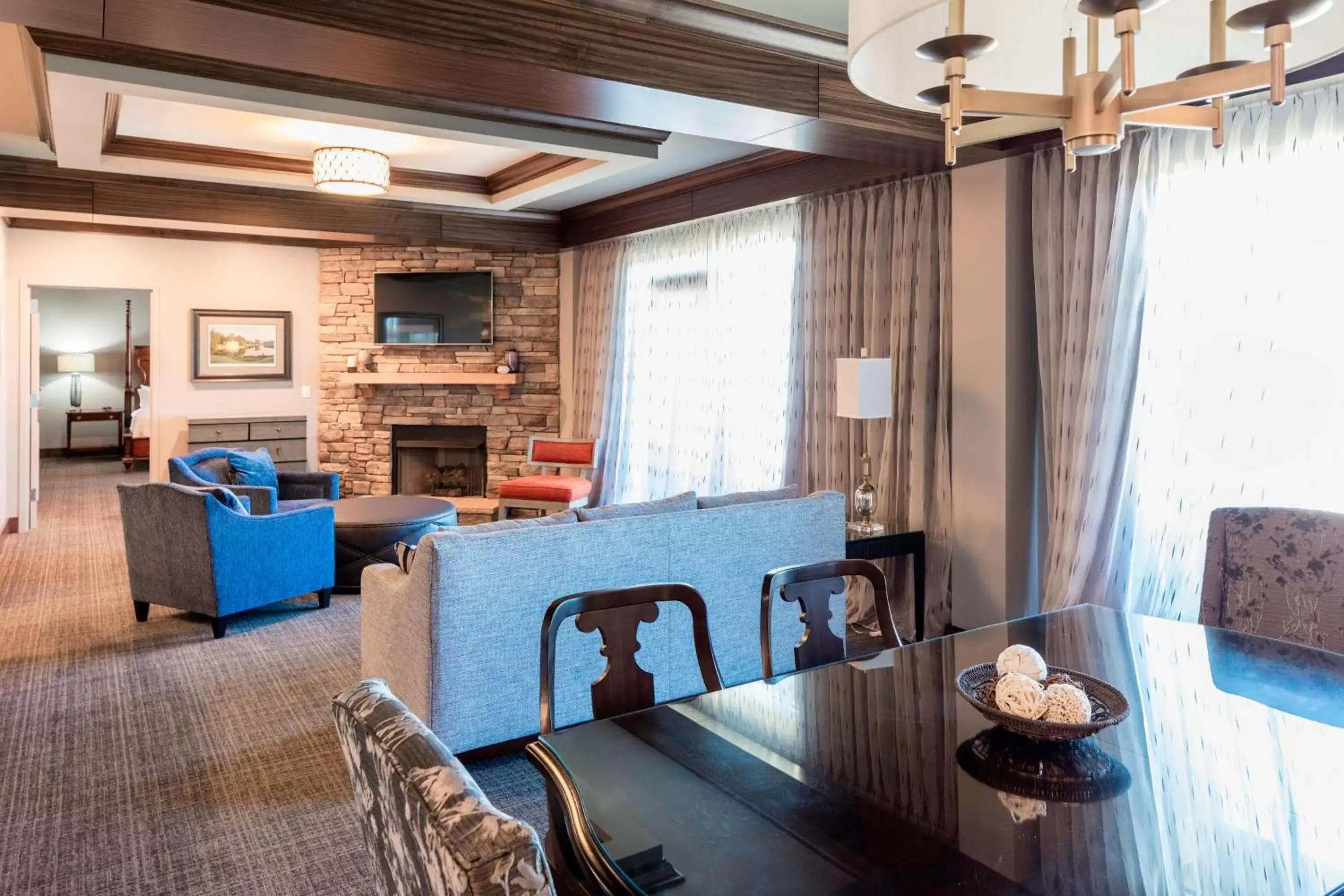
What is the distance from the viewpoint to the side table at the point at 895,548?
4.30m

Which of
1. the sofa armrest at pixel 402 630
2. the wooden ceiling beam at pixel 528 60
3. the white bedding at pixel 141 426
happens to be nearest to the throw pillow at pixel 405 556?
the sofa armrest at pixel 402 630

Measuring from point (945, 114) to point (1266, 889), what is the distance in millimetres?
1286

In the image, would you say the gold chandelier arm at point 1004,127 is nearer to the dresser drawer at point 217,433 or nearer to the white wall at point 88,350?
the dresser drawer at point 217,433

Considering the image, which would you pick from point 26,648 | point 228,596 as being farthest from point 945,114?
point 26,648

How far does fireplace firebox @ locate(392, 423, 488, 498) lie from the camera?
8.30m

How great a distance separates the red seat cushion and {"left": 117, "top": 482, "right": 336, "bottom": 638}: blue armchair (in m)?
2.17

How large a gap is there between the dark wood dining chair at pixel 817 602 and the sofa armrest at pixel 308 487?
198 inches

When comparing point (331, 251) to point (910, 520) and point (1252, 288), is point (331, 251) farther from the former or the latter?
point (1252, 288)

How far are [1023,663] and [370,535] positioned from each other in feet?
14.5

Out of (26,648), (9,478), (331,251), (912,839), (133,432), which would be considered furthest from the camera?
(133,432)

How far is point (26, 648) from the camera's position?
428 cm

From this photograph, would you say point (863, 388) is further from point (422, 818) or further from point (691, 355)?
point (422, 818)

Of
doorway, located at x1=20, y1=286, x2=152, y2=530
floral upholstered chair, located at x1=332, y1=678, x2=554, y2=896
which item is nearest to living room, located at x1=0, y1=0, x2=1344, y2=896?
floral upholstered chair, located at x1=332, y1=678, x2=554, y2=896

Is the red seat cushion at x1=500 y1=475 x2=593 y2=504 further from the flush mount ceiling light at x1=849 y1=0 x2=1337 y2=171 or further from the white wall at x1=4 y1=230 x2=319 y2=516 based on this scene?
the flush mount ceiling light at x1=849 y1=0 x2=1337 y2=171
